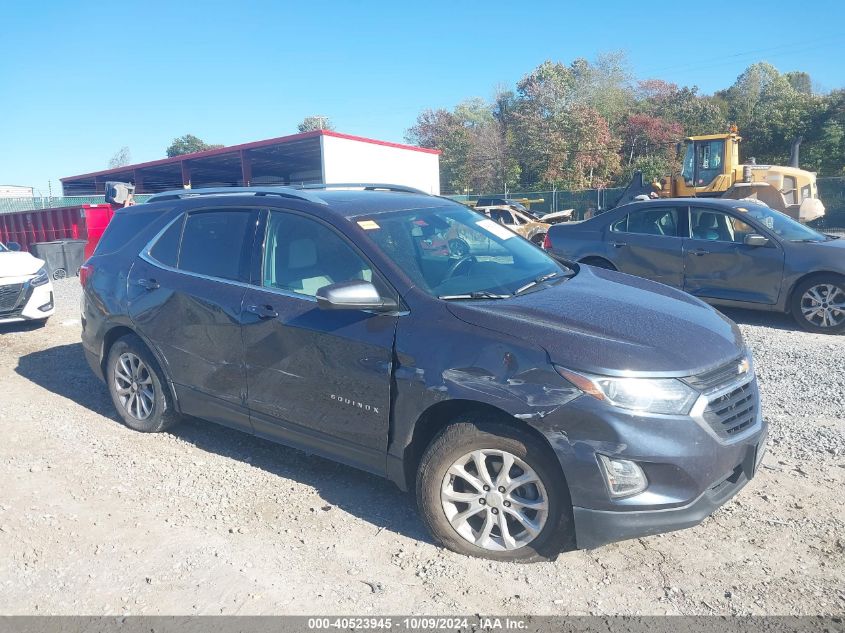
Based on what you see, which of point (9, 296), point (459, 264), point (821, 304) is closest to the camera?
point (459, 264)

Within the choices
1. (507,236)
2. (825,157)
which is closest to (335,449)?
(507,236)

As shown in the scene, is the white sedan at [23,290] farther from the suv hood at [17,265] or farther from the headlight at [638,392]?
the headlight at [638,392]

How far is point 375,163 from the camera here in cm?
3014

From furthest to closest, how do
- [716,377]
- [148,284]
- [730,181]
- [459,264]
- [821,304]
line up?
[730,181]
[821,304]
[148,284]
[459,264]
[716,377]

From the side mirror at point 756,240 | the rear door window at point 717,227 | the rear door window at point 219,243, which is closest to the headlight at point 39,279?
the rear door window at point 219,243

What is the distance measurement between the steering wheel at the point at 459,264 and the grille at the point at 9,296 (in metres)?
7.40

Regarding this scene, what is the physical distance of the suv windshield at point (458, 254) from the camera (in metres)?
3.66

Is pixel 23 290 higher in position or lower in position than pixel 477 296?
lower

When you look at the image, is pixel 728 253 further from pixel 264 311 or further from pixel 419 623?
pixel 419 623

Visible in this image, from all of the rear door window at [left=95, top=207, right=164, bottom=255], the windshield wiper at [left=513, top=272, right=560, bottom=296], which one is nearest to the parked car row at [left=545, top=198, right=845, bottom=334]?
the windshield wiper at [left=513, top=272, right=560, bottom=296]

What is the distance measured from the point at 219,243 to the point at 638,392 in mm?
2908

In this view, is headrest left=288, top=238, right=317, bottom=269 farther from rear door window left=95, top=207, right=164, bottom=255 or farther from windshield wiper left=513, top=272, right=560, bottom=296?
rear door window left=95, top=207, right=164, bottom=255

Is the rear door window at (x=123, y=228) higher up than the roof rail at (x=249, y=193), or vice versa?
the roof rail at (x=249, y=193)

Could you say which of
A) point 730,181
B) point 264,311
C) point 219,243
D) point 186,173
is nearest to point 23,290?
point 219,243
